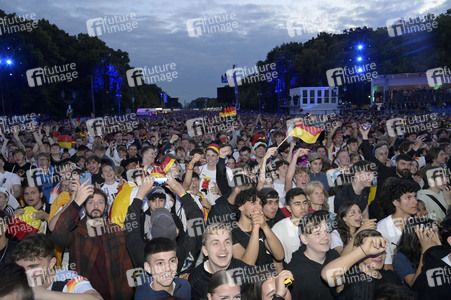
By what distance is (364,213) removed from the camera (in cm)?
554

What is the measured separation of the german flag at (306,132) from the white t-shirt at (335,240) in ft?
11.9

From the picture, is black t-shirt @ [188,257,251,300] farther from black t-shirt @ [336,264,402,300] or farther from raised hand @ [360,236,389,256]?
raised hand @ [360,236,389,256]

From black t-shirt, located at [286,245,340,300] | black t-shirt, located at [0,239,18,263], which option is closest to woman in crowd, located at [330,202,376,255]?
black t-shirt, located at [286,245,340,300]

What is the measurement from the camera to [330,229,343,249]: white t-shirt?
4.21m

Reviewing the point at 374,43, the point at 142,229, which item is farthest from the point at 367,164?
the point at 374,43

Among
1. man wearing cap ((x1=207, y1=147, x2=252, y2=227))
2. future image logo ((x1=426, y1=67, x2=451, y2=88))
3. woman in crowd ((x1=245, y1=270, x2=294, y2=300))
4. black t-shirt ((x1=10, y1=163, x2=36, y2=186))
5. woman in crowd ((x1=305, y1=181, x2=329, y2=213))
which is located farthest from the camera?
future image logo ((x1=426, y1=67, x2=451, y2=88))

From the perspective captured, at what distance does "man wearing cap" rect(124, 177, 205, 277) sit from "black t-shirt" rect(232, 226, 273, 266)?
0.38 meters

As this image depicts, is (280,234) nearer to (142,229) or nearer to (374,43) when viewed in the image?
(142,229)

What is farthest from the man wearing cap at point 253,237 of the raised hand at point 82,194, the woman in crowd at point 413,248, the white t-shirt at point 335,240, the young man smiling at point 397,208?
the raised hand at point 82,194

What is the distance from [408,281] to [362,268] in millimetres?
662

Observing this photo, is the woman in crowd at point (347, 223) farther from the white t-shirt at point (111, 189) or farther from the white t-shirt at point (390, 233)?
the white t-shirt at point (111, 189)

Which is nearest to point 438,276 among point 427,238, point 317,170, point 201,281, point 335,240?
point 427,238

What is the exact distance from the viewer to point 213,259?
11.0 feet

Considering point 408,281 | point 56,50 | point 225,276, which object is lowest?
point 408,281
